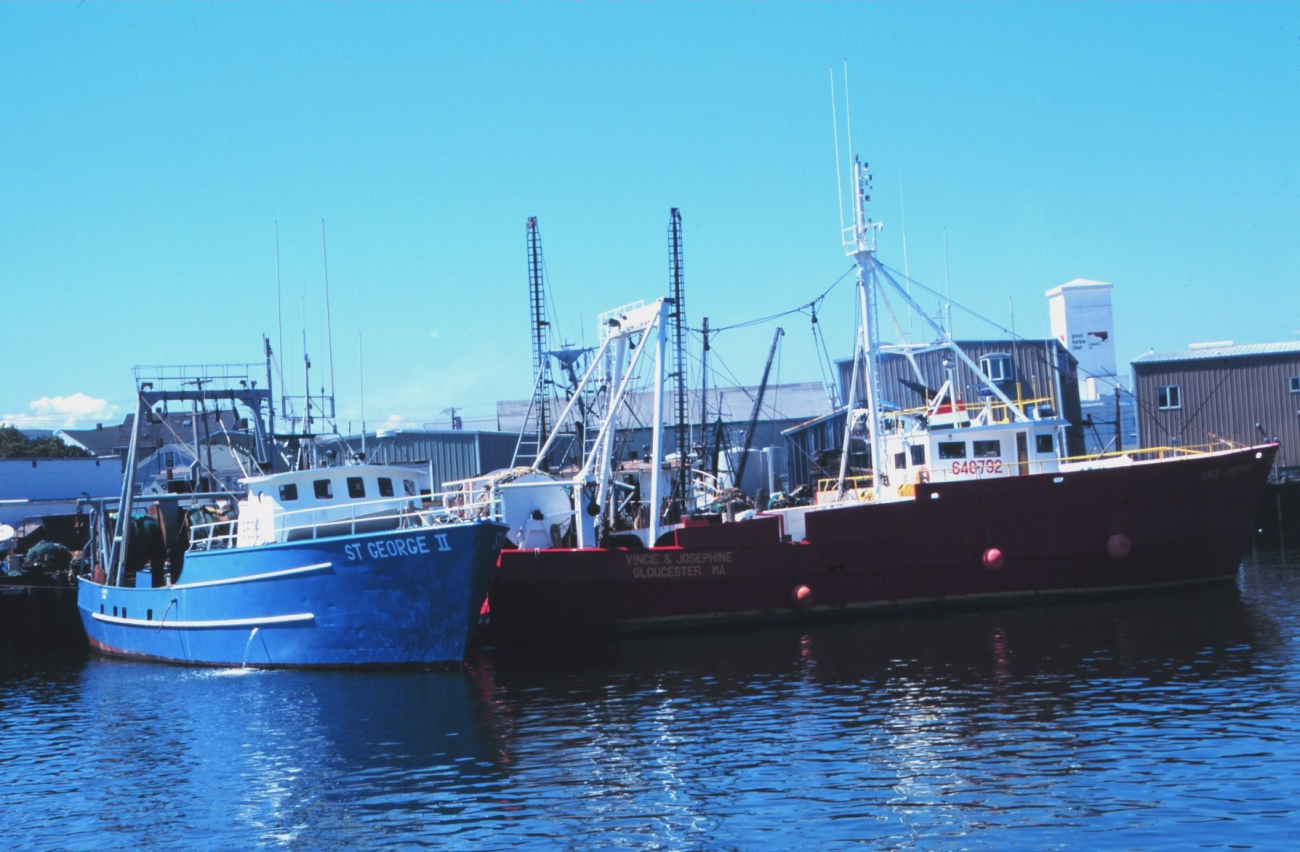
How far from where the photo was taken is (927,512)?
2791 centimetres

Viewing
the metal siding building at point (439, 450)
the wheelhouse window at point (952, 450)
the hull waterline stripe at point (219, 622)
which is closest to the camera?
the hull waterline stripe at point (219, 622)

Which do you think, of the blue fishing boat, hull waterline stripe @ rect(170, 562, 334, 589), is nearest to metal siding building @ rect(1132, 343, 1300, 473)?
the blue fishing boat

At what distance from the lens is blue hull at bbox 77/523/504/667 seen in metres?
22.2

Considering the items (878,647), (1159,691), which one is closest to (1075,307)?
(878,647)

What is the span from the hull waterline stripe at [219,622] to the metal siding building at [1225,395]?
34127mm

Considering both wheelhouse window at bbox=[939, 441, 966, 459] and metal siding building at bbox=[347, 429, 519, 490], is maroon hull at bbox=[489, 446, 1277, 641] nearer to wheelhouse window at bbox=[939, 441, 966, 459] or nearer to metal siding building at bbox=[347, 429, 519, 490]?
wheelhouse window at bbox=[939, 441, 966, 459]

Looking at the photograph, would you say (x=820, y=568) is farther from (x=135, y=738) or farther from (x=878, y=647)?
(x=135, y=738)

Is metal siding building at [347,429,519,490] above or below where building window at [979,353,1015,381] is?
below

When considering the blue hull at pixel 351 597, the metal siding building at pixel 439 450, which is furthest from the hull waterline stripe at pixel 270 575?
the metal siding building at pixel 439 450

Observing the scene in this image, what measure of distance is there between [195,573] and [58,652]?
9.62m

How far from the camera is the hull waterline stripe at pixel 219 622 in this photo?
2336 centimetres

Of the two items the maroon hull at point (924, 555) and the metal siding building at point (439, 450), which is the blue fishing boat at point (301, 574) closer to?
the maroon hull at point (924, 555)

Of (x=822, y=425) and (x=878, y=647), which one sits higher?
(x=822, y=425)

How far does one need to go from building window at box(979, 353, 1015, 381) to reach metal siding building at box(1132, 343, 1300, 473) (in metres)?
4.75
